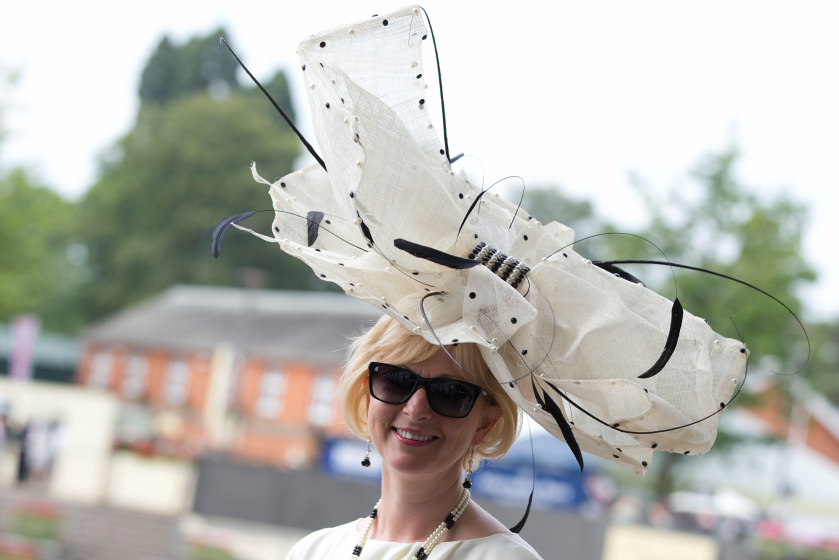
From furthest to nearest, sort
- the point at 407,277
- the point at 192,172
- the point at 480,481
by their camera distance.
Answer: the point at 192,172
the point at 480,481
the point at 407,277

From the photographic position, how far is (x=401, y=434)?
1607 mm

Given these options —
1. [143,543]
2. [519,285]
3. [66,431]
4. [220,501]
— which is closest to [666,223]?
[220,501]

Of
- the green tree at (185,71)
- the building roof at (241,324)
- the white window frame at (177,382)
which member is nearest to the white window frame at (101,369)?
the building roof at (241,324)

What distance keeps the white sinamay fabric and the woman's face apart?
13 cm

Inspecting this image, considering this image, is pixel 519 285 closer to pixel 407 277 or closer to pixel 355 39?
pixel 407 277

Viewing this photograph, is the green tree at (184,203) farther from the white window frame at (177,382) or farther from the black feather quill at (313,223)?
the black feather quill at (313,223)

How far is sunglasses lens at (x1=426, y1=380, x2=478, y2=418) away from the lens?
1577 millimetres

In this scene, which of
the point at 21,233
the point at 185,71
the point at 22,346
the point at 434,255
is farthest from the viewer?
the point at 185,71

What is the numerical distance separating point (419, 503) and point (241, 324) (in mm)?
30198

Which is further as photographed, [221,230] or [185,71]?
[185,71]

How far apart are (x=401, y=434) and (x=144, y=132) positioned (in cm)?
4848

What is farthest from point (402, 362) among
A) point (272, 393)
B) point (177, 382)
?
point (177, 382)

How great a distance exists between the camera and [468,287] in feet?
4.78

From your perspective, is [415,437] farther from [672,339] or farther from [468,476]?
[672,339]
